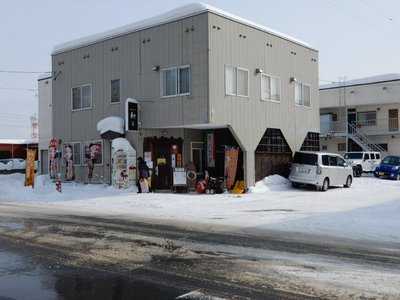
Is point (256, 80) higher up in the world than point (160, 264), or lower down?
higher up

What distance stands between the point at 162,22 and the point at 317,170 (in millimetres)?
10040

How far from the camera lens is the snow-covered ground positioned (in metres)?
13.3

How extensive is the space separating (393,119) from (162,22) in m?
29.8

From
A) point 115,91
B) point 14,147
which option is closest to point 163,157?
point 115,91

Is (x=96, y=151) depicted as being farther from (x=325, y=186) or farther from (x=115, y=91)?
(x=325, y=186)

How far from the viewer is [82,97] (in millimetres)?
28891

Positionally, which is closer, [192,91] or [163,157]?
[192,91]

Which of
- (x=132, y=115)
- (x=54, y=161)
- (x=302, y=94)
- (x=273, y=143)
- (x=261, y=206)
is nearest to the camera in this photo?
(x=261, y=206)

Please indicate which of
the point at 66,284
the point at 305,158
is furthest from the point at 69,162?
the point at 66,284

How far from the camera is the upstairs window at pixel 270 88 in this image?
26.3 meters

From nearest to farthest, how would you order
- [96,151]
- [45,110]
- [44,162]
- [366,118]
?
[96,151] < [44,162] < [45,110] < [366,118]

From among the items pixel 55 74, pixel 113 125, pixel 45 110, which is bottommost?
pixel 113 125

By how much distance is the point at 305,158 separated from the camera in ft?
84.5

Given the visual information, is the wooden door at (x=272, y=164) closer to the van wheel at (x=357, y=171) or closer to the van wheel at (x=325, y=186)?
the van wheel at (x=325, y=186)
